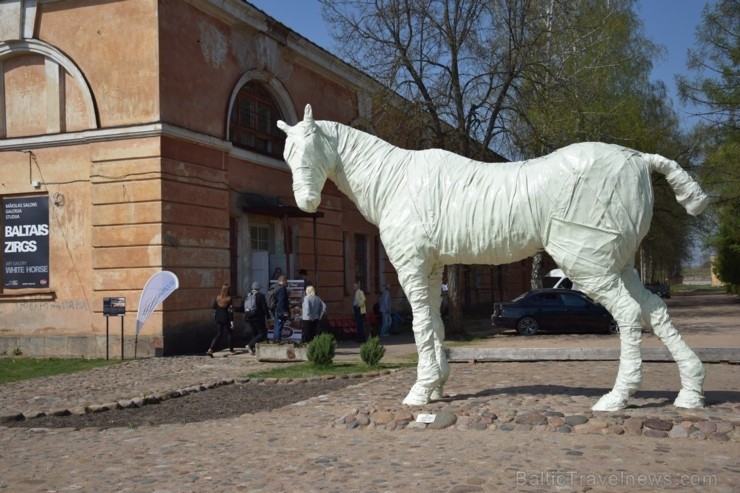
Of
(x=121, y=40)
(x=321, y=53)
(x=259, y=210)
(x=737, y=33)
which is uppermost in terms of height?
(x=737, y=33)

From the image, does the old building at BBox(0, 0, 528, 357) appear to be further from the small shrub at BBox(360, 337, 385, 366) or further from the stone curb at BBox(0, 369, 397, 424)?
the small shrub at BBox(360, 337, 385, 366)

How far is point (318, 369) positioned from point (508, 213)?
621cm

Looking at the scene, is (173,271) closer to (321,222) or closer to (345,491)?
(321,222)

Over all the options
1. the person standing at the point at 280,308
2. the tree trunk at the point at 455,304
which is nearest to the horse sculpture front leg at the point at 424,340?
the person standing at the point at 280,308

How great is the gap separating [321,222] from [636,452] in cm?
1692

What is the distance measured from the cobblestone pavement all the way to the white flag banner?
16.9 ft

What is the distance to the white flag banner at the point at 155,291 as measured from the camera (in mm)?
14141

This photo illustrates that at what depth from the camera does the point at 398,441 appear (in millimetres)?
6219

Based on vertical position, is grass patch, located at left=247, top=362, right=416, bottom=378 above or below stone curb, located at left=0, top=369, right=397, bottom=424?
above

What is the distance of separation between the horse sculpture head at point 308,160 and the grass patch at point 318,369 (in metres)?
4.76

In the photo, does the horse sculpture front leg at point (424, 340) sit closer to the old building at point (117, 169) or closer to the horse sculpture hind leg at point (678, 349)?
the horse sculpture hind leg at point (678, 349)

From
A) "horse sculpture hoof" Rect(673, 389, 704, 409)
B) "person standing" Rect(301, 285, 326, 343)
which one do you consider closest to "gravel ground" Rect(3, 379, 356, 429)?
"horse sculpture hoof" Rect(673, 389, 704, 409)

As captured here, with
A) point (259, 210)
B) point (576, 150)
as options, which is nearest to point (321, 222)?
point (259, 210)

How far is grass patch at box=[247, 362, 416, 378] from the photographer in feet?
37.7
